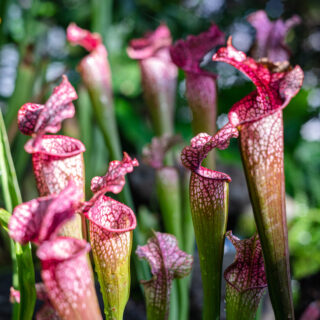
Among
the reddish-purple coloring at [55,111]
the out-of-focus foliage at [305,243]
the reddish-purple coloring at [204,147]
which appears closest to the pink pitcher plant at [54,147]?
the reddish-purple coloring at [55,111]

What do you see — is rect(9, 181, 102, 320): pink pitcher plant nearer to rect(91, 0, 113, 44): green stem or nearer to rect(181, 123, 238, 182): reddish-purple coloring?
rect(181, 123, 238, 182): reddish-purple coloring

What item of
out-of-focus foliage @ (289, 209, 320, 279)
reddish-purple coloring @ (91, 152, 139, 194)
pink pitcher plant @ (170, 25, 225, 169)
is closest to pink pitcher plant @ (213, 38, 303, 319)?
reddish-purple coloring @ (91, 152, 139, 194)

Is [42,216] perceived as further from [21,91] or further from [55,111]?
[21,91]

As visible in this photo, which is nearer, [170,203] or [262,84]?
[262,84]

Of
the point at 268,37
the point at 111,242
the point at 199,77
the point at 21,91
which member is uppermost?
the point at 21,91

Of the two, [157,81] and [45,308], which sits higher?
[157,81]

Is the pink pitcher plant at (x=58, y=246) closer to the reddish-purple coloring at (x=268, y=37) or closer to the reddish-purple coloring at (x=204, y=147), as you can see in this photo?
the reddish-purple coloring at (x=204, y=147)

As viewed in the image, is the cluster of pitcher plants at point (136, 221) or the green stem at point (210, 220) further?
the green stem at point (210, 220)

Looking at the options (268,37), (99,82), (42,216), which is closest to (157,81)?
(99,82)
